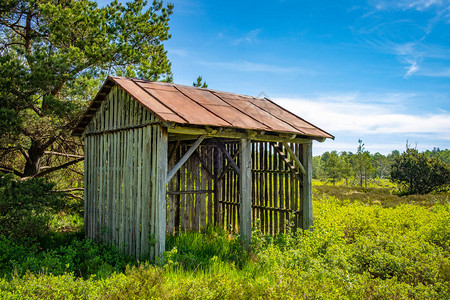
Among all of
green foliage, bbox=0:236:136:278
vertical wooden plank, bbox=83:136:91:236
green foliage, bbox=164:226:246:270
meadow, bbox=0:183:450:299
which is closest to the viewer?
meadow, bbox=0:183:450:299

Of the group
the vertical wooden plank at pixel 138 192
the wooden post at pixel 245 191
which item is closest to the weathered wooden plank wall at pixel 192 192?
the vertical wooden plank at pixel 138 192

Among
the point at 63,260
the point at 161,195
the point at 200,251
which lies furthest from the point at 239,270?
the point at 63,260

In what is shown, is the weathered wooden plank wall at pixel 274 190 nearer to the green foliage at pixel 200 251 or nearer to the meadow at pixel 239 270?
the meadow at pixel 239 270

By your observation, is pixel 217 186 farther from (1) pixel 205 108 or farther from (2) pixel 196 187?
(1) pixel 205 108

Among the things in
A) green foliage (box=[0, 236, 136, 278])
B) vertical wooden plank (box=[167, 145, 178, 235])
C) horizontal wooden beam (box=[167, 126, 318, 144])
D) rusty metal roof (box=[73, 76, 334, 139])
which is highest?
rusty metal roof (box=[73, 76, 334, 139])

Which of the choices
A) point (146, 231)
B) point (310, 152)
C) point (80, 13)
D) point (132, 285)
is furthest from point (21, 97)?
point (310, 152)

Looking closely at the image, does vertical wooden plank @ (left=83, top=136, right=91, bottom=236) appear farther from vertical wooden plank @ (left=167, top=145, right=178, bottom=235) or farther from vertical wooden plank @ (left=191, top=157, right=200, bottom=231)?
vertical wooden plank @ (left=191, top=157, right=200, bottom=231)

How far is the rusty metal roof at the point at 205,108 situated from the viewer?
7.41 meters

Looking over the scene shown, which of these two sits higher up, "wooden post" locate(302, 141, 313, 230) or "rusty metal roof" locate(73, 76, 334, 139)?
"rusty metal roof" locate(73, 76, 334, 139)

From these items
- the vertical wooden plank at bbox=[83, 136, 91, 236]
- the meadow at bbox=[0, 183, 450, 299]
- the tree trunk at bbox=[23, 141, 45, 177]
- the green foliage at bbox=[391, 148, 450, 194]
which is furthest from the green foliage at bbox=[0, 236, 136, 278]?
the green foliage at bbox=[391, 148, 450, 194]

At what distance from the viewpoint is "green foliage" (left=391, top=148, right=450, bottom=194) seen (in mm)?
28609

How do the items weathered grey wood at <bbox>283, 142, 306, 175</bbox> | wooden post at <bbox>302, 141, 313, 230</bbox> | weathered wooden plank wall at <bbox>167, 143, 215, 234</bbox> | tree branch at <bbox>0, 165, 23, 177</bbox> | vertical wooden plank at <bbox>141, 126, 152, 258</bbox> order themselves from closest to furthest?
vertical wooden plank at <bbox>141, 126, 152, 258</bbox>, weathered grey wood at <bbox>283, 142, 306, 175</bbox>, wooden post at <bbox>302, 141, 313, 230</bbox>, weathered wooden plank wall at <bbox>167, 143, 215, 234</bbox>, tree branch at <bbox>0, 165, 23, 177</bbox>

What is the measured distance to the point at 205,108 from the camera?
8469 mm

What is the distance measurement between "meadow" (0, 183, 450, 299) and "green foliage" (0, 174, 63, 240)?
434mm
